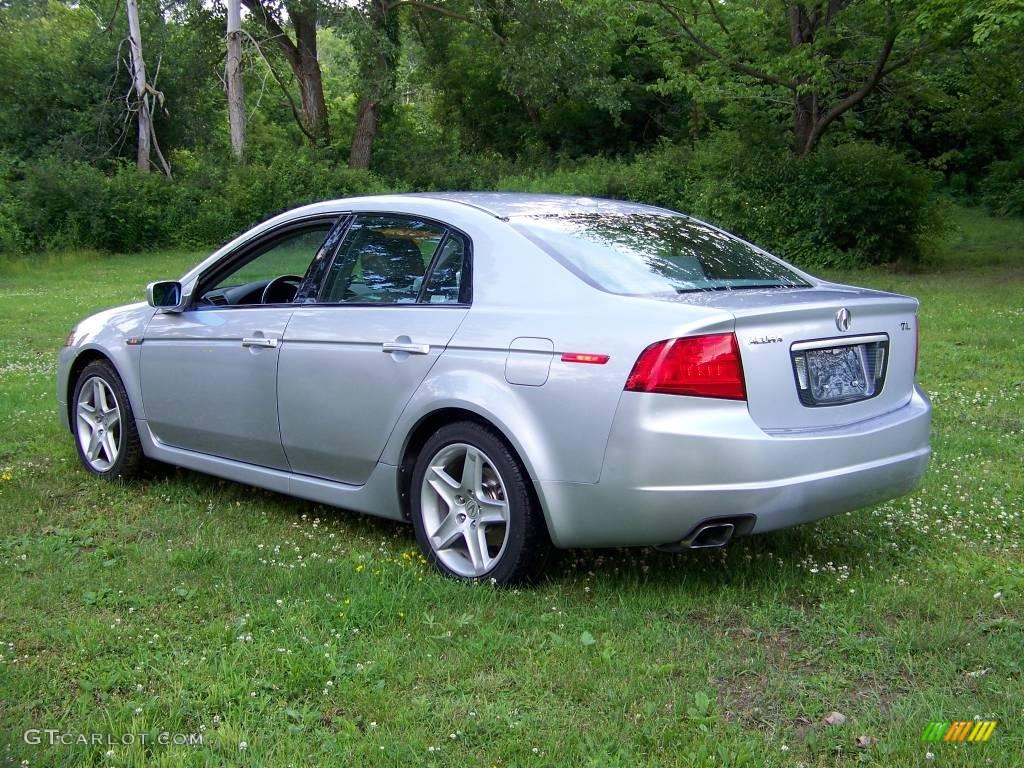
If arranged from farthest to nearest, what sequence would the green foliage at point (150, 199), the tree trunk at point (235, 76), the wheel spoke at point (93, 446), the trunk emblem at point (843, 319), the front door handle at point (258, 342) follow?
the tree trunk at point (235, 76)
the green foliage at point (150, 199)
the wheel spoke at point (93, 446)
the front door handle at point (258, 342)
the trunk emblem at point (843, 319)

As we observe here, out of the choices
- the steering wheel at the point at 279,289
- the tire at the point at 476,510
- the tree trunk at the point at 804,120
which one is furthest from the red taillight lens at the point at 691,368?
the tree trunk at the point at 804,120

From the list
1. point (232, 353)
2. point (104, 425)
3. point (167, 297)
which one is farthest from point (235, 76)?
point (232, 353)

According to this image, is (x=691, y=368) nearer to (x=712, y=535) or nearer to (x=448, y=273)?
(x=712, y=535)

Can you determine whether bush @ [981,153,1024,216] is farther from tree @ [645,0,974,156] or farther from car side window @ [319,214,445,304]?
car side window @ [319,214,445,304]

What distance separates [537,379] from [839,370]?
3.84ft

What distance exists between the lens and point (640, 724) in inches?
119

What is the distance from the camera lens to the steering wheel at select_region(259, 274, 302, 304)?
5.55 meters

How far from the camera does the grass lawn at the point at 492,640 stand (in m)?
2.94

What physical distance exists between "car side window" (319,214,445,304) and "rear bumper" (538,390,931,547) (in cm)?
125

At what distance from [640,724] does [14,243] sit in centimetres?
2418

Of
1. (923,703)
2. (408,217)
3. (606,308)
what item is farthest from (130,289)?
(923,703)

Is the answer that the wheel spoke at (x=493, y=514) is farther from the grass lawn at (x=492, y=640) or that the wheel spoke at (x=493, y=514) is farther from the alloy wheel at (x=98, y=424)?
the alloy wheel at (x=98, y=424)

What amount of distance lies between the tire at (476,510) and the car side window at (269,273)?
4.69 ft

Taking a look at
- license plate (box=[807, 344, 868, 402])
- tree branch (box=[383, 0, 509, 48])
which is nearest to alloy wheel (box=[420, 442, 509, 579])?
license plate (box=[807, 344, 868, 402])
